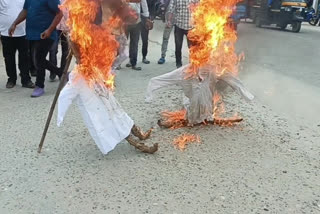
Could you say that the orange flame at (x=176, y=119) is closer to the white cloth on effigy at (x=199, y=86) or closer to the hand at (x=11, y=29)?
the white cloth on effigy at (x=199, y=86)

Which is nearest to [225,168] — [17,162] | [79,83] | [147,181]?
[147,181]

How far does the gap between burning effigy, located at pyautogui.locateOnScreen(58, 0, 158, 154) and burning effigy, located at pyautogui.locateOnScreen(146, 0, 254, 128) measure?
2.77 ft

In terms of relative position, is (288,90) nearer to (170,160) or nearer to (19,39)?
(170,160)

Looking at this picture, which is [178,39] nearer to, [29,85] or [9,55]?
[29,85]

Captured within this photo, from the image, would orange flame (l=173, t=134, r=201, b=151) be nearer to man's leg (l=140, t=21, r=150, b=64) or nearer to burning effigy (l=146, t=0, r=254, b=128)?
burning effigy (l=146, t=0, r=254, b=128)

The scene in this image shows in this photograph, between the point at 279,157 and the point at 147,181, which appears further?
the point at 279,157

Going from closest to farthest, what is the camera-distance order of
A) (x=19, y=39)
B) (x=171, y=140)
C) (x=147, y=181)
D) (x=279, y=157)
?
(x=147, y=181), (x=279, y=157), (x=171, y=140), (x=19, y=39)

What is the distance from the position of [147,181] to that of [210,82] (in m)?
1.74

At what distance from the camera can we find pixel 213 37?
4.68 metres

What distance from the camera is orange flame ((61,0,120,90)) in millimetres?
3758

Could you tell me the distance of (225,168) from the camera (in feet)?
12.7

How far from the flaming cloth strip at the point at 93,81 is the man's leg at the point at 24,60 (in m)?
3.24

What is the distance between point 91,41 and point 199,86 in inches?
60.3

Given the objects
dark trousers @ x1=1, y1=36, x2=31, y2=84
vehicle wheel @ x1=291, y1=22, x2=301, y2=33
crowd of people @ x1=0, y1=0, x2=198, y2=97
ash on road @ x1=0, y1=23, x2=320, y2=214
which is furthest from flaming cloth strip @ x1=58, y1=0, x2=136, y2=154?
vehicle wheel @ x1=291, y1=22, x2=301, y2=33
